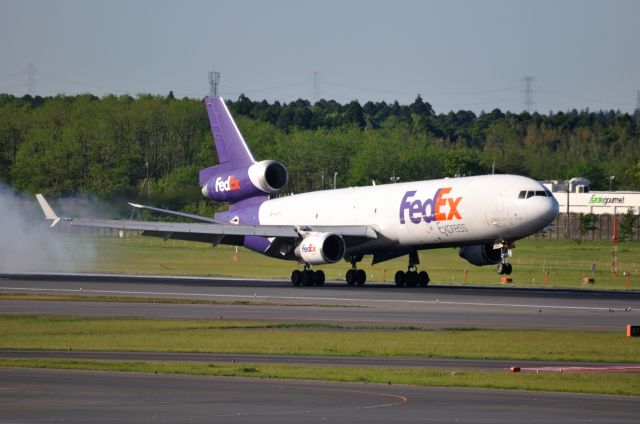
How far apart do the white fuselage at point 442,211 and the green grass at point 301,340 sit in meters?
18.8

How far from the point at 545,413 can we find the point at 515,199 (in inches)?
1401

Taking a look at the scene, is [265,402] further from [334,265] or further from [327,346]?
[334,265]

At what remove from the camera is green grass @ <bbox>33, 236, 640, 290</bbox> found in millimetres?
70125

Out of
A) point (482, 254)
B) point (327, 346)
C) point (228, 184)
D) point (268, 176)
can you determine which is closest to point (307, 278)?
point (482, 254)

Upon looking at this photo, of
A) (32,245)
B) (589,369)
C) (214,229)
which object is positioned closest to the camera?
(589,369)

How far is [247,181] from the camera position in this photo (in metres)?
70.2

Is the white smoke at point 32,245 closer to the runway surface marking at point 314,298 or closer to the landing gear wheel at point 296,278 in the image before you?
the runway surface marking at point 314,298

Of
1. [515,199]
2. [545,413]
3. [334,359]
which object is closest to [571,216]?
[515,199]

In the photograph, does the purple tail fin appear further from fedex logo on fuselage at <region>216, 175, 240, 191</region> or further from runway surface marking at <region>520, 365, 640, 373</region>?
runway surface marking at <region>520, 365, 640, 373</region>

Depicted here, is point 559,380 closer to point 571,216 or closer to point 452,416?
point 452,416

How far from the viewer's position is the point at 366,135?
6860 inches

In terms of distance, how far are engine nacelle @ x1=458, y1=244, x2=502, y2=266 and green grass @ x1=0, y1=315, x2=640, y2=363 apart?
23.1 m

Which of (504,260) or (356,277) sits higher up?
(504,260)

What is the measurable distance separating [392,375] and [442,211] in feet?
107
